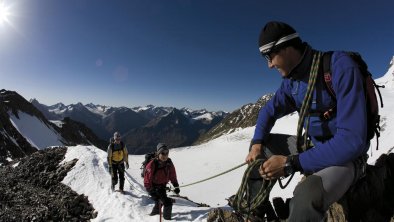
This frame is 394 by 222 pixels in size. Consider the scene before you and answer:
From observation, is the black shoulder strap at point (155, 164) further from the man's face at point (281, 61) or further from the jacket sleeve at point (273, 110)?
the man's face at point (281, 61)

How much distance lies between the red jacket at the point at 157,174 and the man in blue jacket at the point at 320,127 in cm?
878

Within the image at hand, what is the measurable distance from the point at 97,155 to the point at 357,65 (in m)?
27.8

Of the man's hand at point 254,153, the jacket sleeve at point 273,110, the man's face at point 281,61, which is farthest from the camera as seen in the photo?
the jacket sleeve at point 273,110

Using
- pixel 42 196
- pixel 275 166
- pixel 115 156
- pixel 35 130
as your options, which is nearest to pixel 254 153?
pixel 275 166

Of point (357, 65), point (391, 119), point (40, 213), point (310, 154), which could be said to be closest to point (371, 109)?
point (357, 65)

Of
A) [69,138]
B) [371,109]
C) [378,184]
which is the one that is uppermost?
[69,138]

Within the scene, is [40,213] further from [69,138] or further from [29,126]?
[69,138]

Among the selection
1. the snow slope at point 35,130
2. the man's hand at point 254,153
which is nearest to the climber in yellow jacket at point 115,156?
the man's hand at point 254,153

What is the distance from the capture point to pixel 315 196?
361 cm

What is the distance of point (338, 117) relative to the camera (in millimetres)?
3604

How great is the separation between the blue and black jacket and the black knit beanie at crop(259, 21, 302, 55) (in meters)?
0.30

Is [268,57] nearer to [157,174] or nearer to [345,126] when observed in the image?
[345,126]

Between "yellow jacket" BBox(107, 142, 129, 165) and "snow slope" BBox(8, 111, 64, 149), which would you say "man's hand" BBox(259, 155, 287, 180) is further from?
"snow slope" BBox(8, 111, 64, 149)

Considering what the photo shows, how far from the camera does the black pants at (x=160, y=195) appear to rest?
1244 cm
